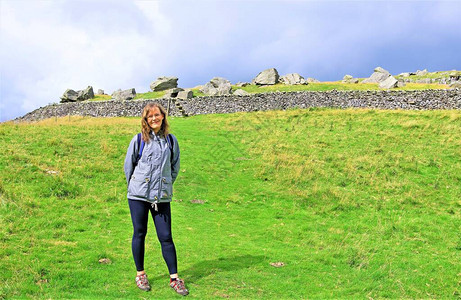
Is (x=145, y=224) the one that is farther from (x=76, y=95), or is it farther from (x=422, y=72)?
(x=422, y=72)

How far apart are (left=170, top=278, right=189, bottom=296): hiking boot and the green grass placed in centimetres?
17

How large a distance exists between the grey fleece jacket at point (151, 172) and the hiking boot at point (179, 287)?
1.48 meters

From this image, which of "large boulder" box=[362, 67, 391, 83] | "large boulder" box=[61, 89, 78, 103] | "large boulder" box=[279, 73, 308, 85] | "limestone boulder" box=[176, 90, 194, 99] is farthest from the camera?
"large boulder" box=[362, 67, 391, 83]

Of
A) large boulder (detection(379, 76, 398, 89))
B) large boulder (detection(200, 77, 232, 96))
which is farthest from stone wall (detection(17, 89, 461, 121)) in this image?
large boulder (detection(379, 76, 398, 89))

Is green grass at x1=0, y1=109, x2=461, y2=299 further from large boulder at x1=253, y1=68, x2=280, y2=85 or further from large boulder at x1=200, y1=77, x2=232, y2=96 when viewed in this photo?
large boulder at x1=253, y1=68, x2=280, y2=85

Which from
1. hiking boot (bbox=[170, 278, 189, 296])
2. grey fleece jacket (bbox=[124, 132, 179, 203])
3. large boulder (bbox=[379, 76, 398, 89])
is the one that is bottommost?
hiking boot (bbox=[170, 278, 189, 296])

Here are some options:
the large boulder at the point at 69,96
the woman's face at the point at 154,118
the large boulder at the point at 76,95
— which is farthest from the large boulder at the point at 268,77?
the woman's face at the point at 154,118

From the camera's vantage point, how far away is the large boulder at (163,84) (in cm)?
5097

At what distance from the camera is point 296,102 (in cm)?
3762

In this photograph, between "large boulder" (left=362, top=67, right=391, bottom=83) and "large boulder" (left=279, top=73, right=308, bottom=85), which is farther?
"large boulder" (left=362, top=67, right=391, bottom=83)

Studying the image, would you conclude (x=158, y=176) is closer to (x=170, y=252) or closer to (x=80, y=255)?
(x=170, y=252)

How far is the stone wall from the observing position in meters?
34.0

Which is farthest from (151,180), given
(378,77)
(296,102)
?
(378,77)

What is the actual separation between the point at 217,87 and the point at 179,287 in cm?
4585
